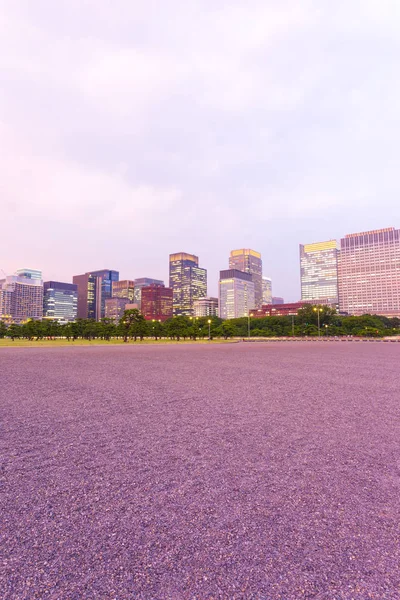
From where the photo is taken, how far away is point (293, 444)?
6000 mm

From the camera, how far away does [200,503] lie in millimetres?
3955

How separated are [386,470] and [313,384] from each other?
806cm

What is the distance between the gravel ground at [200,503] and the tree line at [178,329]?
6720cm

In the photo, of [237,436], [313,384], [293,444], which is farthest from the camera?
[313,384]

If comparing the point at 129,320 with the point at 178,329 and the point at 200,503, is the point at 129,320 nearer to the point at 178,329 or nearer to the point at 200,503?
the point at 178,329

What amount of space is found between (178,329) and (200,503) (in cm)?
7946

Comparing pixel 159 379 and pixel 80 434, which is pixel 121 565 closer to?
pixel 80 434

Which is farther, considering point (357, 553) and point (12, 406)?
point (12, 406)

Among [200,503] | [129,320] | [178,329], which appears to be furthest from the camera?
[178,329]

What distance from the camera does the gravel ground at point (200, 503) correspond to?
2.77 meters

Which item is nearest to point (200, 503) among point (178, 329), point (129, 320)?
point (129, 320)

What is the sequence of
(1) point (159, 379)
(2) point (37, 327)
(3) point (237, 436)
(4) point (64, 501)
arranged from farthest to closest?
1. (2) point (37, 327)
2. (1) point (159, 379)
3. (3) point (237, 436)
4. (4) point (64, 501)

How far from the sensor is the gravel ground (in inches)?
109

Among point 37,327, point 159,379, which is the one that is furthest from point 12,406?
point 37,327
